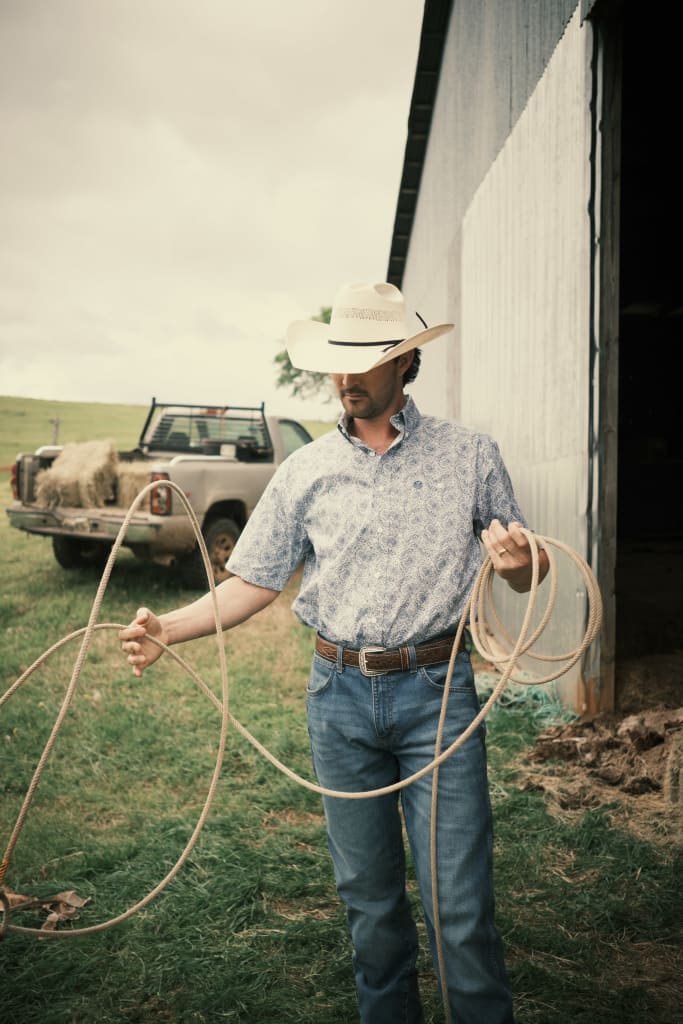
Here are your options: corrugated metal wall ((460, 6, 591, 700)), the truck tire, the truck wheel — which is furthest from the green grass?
corrugated metal wall ((460, 6, 591, 700))

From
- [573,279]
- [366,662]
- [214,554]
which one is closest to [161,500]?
[214,554]

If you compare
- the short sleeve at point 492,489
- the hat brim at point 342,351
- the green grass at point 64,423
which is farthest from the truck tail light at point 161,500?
the green grass at point 64,423

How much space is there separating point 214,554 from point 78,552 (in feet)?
7.09

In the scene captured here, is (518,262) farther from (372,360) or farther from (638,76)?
(372,360)

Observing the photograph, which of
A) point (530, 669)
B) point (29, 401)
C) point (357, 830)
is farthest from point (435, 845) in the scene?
point (29, 401)

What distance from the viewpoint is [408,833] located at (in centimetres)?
215

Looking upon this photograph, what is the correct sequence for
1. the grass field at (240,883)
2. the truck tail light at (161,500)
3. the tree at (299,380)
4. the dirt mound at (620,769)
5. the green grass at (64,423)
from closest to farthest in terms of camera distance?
1. the grass field at (240,883)
2. the dirt mound at (620,769)
3. the truck tail light at (161,500)
4. the green grass at (64,423)
5. the tree at (299,380)

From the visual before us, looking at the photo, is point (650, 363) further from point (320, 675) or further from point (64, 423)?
point (64, 423)

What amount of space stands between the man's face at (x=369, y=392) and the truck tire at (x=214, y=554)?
21.2 feet

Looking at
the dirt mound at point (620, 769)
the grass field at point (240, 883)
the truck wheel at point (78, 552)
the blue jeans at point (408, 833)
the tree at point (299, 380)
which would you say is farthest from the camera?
the tree at point (299, 380)

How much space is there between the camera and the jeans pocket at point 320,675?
2.17 meters

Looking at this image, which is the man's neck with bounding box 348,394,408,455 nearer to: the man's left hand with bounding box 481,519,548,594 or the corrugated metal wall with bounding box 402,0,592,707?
the man's left hand with bounding box 481,519,548,594

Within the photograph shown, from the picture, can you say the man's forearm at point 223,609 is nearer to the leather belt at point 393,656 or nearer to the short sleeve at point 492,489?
the leather belt at point 393,656

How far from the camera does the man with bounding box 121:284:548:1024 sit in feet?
6.64
